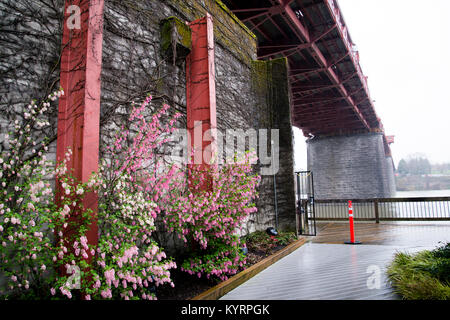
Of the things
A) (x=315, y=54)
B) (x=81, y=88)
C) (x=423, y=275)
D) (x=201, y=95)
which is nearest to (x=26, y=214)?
(x=81, y=88)

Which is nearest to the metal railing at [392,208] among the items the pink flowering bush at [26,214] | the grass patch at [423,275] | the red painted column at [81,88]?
the grass patch at [423,275]

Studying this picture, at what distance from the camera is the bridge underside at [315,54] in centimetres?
852

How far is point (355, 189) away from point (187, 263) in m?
19.2

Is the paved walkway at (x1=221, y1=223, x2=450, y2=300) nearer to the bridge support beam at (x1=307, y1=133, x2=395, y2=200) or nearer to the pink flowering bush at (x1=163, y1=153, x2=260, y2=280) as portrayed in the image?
the pink flowering bush at (x1=163, y1=153, x2=260, y2=280)

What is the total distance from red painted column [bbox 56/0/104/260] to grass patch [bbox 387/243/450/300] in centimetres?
359

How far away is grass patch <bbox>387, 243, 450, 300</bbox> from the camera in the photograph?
10.3 feet

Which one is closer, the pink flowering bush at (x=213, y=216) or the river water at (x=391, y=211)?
the pink flowering bush at (x=213, y=216)

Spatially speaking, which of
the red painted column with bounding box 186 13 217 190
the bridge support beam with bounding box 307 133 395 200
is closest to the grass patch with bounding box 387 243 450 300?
the red painted column with bounding box 186 13 217 190

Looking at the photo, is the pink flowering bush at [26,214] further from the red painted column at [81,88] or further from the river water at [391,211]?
the river water at [391,211]

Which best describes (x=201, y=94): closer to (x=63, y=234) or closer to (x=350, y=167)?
(x=63, y=234)

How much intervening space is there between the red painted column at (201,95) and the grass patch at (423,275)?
3.23 meters

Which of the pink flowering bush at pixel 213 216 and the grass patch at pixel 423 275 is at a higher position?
the pink flowering bush at pixel 213 216

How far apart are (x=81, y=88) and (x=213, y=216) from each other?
7.42 ft
